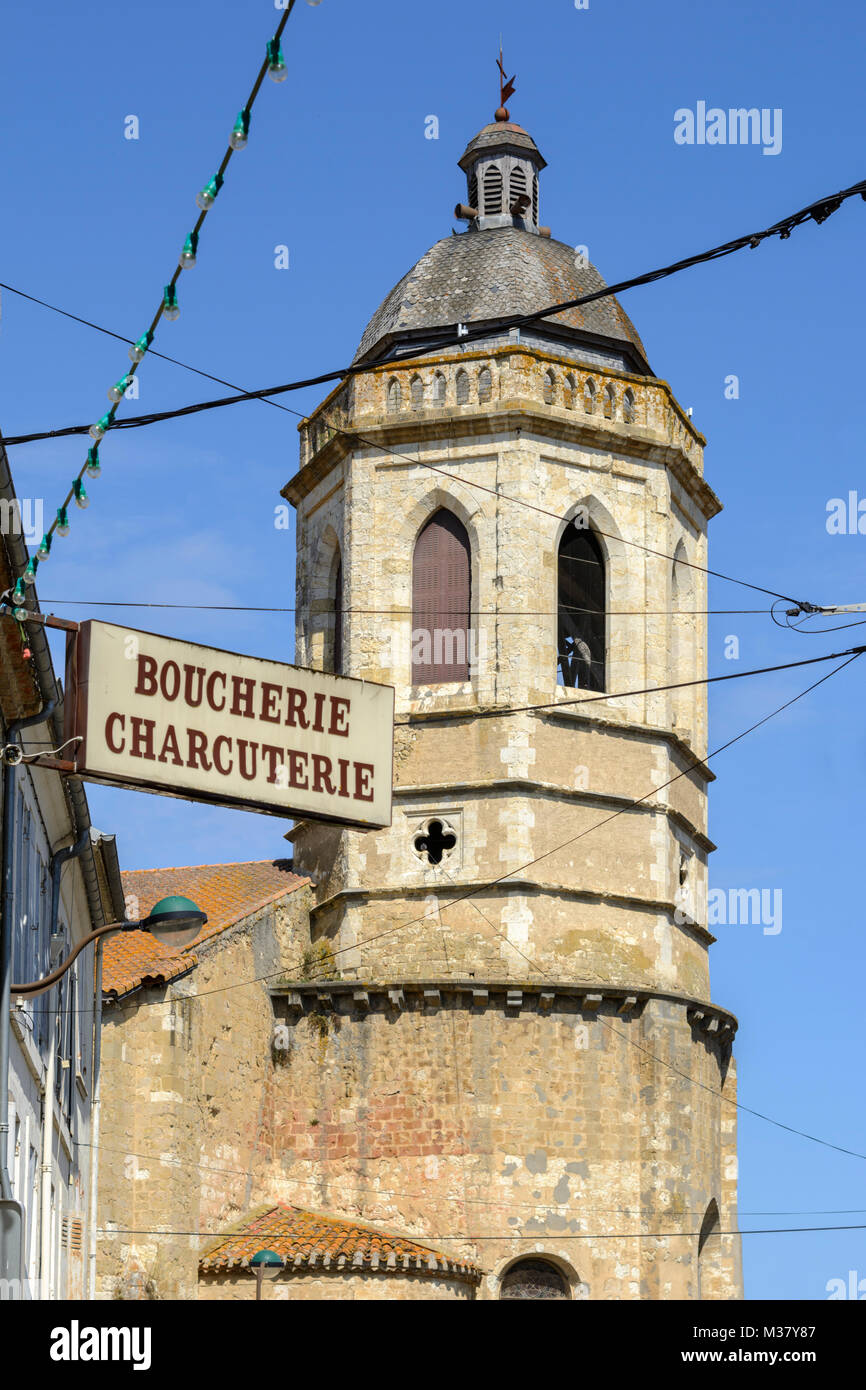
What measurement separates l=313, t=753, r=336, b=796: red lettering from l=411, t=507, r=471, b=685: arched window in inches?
823

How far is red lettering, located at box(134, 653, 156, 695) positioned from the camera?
12.6 metres

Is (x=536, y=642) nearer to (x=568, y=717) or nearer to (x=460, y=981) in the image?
(x=568, y=717)

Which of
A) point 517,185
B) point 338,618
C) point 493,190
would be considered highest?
point 517,185

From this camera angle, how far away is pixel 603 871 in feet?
109

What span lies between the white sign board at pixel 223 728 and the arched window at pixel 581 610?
21324mm

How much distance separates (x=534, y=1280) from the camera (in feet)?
102

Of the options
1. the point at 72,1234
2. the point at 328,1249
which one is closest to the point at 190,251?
the point at 72,1234

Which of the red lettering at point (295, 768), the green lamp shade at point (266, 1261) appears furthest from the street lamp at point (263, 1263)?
the red lettering at point (295, 768)

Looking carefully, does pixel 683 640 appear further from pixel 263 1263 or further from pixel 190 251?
pixel 190 251

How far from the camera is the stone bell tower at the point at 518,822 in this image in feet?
103

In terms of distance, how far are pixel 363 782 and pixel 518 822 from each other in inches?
775

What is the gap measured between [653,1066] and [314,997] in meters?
4.66

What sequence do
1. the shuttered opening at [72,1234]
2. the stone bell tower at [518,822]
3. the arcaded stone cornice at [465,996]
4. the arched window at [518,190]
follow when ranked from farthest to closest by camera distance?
the arched window at [518,190] < the arcaded stone cornice at [465,996] < the stone bell tower at [518,822] < the shuttered opening at [72,1234]

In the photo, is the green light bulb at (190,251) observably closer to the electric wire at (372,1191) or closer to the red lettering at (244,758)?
the red lettering at (244,758)
